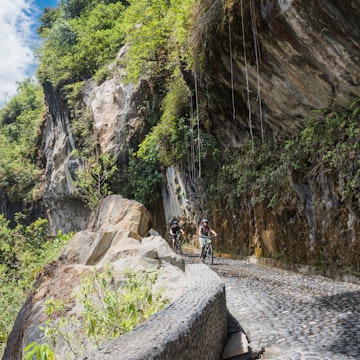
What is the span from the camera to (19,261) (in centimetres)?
2136

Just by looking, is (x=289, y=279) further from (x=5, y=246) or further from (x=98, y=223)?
(x=5, y=246)

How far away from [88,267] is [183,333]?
6.44m

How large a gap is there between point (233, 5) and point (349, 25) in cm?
360

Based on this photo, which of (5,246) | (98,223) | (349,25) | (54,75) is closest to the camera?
(349,25)

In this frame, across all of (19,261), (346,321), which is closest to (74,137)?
(19,261)

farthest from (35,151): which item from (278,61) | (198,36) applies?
(278,61)

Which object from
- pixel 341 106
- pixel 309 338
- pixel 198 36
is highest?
pixel 198 36

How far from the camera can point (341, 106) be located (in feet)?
35.7

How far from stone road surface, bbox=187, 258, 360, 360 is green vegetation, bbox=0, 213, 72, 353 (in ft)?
25.7

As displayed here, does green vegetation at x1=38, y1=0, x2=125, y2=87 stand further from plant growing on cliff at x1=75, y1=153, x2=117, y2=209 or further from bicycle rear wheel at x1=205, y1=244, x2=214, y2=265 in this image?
bicycle rear wheel at x1=205, y1=244, x2=214, y2=265

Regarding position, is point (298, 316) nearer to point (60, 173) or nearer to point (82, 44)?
point (60, 173)

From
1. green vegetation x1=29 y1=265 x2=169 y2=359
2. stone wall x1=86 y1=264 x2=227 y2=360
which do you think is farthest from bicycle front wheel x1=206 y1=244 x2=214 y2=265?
green vegetation x1=29 y1=265 x2=169 y2=359

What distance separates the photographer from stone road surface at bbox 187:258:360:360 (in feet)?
16.3

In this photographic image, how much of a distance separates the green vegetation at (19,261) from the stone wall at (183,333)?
31.7ft
